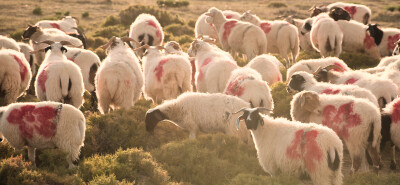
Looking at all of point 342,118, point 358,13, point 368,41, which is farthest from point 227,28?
point 342,118

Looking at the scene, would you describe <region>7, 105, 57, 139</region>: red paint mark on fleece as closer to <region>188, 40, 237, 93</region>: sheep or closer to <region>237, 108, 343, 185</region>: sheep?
<region>237, 108, 343, 185</region>: sheep

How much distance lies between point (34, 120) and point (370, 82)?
5.84 m

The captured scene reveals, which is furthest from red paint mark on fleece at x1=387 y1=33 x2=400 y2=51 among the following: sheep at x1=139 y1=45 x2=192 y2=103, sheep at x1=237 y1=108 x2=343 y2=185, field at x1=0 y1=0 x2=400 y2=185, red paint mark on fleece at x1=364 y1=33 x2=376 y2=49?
sheep at x1=237 y1=108 x2=343 y2=185

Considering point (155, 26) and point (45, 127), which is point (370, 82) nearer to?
point (45, 127)

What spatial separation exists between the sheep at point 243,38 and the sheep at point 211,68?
259 centimetres

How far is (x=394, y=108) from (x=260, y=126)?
2.19m

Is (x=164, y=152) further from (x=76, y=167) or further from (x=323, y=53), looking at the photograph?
(x=323, y=53)

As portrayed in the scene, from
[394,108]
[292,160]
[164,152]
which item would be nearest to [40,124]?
[164,152]

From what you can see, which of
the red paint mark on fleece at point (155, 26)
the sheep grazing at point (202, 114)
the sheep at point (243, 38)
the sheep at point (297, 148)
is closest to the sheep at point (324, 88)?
the sheep grazing at point (202, 114)

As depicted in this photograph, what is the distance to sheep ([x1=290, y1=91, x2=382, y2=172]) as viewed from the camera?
7242 millimetres

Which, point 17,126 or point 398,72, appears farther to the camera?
point 398,72

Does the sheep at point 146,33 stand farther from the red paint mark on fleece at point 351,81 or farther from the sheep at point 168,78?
the red paint mark on fleece at point 351,81

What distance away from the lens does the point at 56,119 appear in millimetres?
7258

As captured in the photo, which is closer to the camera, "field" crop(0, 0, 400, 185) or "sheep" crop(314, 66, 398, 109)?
"field" crop(0, 0, 400, 185)
